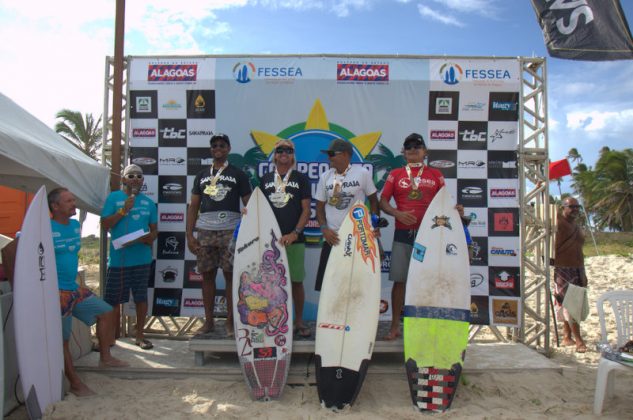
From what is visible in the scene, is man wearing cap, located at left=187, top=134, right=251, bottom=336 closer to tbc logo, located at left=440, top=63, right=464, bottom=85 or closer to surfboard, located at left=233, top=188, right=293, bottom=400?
surfboard, located at left=233, top=188, right=293, bottom=400

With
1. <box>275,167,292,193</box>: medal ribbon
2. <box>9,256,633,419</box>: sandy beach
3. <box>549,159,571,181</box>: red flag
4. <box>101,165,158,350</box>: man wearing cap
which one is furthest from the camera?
<box>549,159,571,181</box>: red flag

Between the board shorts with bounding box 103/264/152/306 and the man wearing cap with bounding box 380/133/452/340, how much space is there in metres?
2.15

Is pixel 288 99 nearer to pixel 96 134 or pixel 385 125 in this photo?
pixel 385 125

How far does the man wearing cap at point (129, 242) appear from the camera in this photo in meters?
3.59

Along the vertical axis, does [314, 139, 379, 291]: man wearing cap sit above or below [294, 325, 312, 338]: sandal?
above

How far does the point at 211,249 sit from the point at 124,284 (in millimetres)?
871

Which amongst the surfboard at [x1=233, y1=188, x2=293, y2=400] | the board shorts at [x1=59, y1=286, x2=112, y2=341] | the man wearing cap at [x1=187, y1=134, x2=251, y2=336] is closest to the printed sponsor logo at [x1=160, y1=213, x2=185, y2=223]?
the man wearing cap at [x1=187, y1=134, x2=251, y2=336]

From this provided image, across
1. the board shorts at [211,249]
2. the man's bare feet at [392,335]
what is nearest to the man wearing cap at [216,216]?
the board shorts at [211,249]

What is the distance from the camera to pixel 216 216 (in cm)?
343

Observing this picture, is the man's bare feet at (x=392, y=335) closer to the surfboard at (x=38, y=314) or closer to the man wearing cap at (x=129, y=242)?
the man wearing cap at (x=129, y=242)

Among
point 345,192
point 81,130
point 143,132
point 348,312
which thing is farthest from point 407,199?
point 81,130

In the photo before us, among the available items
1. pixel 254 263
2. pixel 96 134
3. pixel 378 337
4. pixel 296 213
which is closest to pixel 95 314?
pixel 254 263

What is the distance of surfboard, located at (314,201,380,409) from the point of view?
9.56 feet

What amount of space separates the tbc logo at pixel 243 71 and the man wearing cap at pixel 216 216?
40.2 inches
